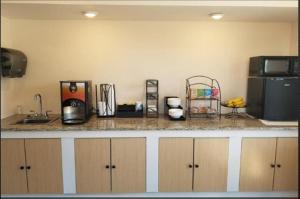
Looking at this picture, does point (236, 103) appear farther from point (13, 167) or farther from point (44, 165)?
point (13, 167)

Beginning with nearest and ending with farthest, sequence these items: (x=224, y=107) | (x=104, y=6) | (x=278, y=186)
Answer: (x=104, y=6), (x=278, y=186), (x=224, y=107)

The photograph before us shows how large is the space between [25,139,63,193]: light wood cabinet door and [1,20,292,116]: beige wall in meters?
0.69

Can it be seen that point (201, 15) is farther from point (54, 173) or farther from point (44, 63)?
point (54, 173)

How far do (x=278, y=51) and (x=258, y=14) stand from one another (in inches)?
25.0

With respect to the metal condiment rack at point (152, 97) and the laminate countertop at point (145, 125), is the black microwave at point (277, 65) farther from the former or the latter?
the metal condiment rack at point (152, 97)

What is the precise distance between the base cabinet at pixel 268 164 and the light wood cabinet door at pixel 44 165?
1.69 m

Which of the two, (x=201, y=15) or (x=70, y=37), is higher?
(x=201, y=15)

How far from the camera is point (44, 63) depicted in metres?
2.69

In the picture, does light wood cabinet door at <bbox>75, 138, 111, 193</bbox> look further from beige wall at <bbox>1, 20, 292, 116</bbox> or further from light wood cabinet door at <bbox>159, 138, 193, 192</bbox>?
beige wall at <bbox>1, 20, 292, 116</bbox>

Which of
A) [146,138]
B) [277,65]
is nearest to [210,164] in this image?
[146,138]

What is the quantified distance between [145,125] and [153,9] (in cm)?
107

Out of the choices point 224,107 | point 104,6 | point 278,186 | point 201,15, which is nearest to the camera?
point 104,6


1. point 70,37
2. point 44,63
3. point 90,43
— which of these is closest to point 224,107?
point 90,43

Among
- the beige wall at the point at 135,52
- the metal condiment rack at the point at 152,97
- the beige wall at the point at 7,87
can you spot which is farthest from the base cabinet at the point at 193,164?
the beige wall at the point at 7,87
